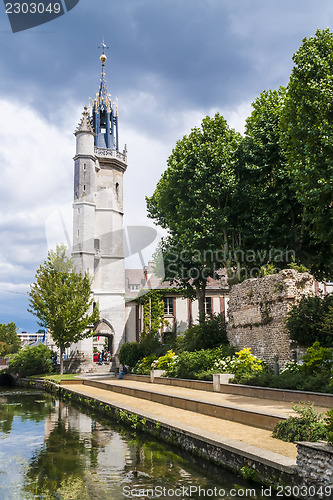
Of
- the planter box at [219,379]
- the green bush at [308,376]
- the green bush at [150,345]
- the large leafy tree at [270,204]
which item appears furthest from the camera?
the green bush at [150,345]

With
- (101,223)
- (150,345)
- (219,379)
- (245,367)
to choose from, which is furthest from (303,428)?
(101,223)

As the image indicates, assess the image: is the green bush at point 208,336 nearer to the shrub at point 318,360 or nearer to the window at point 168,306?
the shrub at point 318,360

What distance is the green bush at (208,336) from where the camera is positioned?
24.4 metres

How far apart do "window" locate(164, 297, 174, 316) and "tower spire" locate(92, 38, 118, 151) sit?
1943cm

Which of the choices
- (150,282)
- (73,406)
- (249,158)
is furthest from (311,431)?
(150,282)

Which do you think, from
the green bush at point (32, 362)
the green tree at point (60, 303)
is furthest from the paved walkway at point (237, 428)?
the green bush at point (32, 362)

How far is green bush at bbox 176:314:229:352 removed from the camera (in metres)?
24.4

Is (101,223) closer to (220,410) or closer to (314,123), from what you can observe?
(314,123)

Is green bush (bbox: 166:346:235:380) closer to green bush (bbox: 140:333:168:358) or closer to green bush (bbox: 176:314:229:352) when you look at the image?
green bush (bbox: 176:314:229:352)

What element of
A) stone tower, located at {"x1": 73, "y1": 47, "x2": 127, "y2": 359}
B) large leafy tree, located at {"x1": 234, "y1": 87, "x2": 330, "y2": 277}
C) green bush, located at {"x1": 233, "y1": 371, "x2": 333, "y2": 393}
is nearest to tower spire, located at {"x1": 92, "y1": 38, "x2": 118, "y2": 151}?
stone tower, located at {"x1": 73, "y1": 47, "x2": 127, "y2": 359}

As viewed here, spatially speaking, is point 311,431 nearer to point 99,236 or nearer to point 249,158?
point 249,158

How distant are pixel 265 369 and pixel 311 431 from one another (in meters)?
11.4

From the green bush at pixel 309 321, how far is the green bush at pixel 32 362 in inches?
989

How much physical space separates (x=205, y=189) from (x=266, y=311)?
26.0 feet
